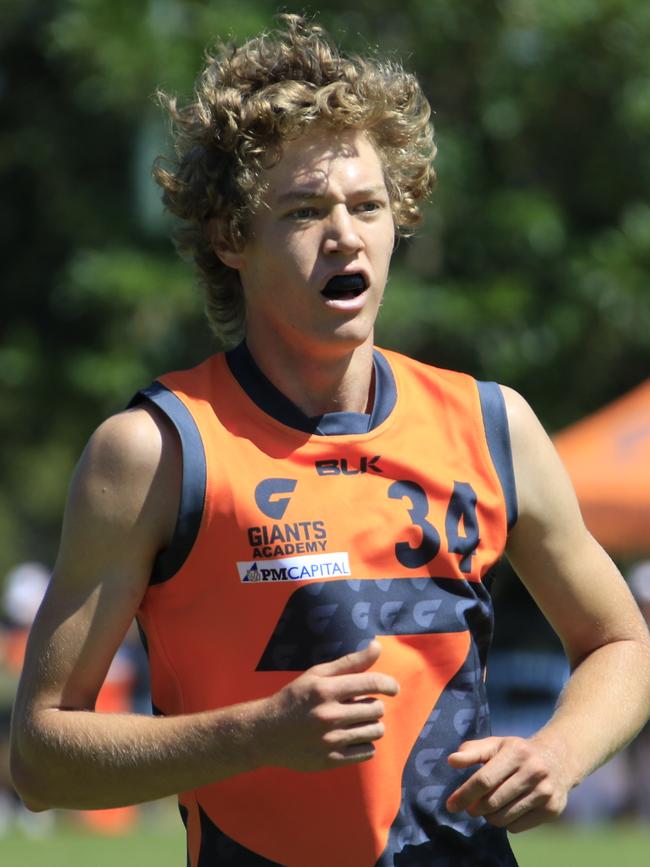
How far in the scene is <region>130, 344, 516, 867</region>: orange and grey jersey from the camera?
2635mm

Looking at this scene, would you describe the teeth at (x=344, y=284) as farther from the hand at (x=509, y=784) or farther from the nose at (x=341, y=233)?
the hand at (x=509, y=784)

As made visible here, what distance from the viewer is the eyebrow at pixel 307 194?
2801mm

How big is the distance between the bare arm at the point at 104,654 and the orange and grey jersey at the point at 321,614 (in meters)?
0.06

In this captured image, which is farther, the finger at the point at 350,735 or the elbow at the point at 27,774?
the elbow at the point at 27,774

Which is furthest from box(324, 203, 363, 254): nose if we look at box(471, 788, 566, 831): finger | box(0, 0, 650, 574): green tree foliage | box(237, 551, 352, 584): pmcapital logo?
box(0, 0, 650, 574): green tree foliage

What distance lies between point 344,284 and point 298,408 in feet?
0.79

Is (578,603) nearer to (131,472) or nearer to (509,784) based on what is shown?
(509,784)

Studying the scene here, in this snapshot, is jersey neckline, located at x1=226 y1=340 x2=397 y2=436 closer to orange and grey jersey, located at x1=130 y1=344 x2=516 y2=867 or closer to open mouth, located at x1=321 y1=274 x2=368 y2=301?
orange and grey jersey, located at x1=130 y1=344 x2=516 y2=867

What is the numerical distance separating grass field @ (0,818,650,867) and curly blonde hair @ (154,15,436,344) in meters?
6.90

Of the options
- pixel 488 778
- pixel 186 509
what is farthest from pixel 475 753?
pixel 186 509

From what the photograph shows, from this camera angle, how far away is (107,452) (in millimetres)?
2668

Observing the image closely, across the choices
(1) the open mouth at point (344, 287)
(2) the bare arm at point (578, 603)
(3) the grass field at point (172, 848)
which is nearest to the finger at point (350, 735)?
(2) the bare arm at point (578, 603)

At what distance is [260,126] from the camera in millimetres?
2902

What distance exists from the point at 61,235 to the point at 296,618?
12.2m
